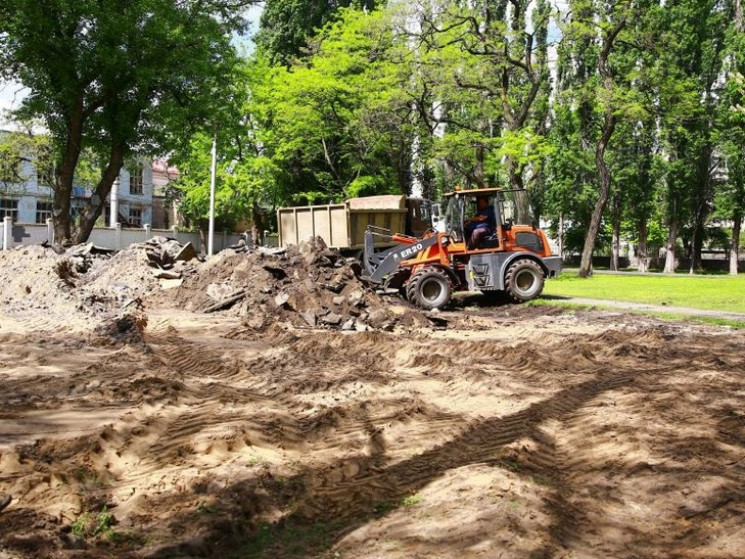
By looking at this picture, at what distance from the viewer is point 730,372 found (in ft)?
28.5

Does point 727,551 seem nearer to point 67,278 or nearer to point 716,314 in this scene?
point 716,314

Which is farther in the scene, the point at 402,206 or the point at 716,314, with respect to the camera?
the point at 402,206

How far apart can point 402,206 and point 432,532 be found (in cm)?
2050

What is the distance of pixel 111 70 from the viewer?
77.5 ft

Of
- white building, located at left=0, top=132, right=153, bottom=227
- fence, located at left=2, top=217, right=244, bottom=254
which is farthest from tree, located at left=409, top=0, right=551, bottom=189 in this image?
white building, located at left=0, top=132, right=153, bottom=227

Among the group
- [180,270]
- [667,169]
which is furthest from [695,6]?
[180,270]

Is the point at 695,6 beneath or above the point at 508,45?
above

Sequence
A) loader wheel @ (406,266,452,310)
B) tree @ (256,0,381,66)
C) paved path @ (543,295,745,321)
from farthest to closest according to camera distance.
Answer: tree @ (256,0,381,66)
loader wheel @ (406,266,452,310)
paved path @ (543,295,745,321)

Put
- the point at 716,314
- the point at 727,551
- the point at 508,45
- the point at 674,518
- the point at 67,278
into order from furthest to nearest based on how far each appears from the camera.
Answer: the point at 508,45 → the point at 67,278 → the point at 716,314 → the point at 674,518 → the point at 727,551

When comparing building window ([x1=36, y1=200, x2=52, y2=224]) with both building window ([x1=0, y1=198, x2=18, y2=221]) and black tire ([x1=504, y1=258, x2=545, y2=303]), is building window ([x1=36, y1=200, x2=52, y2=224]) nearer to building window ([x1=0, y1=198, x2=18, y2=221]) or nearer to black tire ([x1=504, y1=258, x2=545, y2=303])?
building window ([x1=0, y1=198, x2=18, y2=221])

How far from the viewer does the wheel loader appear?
1709 centimetres

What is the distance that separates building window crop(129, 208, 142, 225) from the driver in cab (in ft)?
165

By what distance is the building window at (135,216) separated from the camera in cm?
6197

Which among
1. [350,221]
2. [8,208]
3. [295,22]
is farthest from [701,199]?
[8,208]
